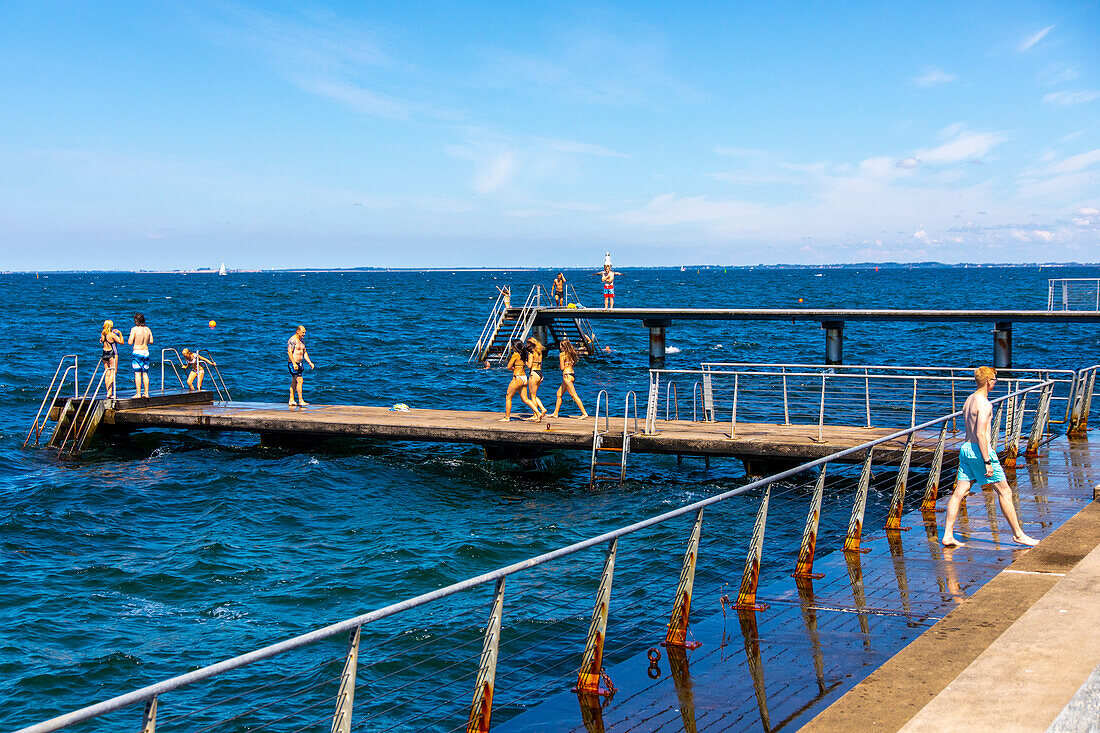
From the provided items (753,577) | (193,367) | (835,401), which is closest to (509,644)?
(753,577)

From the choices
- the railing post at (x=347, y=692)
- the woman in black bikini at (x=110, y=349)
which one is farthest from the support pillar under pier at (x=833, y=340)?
the railing post at (x=347, y=692)

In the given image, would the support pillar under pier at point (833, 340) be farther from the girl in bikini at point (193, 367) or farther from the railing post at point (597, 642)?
the railing post at point (597, 642)

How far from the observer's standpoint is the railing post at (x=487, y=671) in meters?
5.20

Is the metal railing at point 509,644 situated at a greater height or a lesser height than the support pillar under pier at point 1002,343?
lesser

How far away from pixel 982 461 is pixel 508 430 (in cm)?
1008

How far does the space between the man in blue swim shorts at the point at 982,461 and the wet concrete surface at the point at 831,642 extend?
0.19m

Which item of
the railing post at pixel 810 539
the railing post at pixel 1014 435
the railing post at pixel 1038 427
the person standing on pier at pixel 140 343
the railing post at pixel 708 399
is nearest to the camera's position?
the railing post at pixel 810 539

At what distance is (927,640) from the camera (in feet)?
19.7

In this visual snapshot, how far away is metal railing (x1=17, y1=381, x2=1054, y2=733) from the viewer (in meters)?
5.80

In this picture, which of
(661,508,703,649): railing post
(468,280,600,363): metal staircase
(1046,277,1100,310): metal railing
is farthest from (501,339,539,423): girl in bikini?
(1046,277,1100,310): metal railing

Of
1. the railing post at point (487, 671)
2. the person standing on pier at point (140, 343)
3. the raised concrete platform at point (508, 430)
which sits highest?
the person standing on pier at point (140, 343)

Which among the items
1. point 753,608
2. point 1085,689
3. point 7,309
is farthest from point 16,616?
point 7,309

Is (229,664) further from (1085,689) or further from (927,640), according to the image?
(927,640)

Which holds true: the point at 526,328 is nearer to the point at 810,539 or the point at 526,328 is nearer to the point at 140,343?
the point at 140,343
